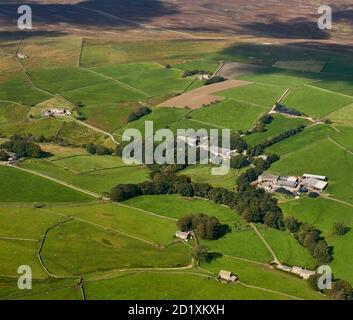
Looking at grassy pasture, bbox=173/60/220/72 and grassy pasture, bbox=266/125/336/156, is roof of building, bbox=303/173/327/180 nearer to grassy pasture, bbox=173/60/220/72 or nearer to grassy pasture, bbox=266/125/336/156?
grassy pasture, bbox=266/125/336/156

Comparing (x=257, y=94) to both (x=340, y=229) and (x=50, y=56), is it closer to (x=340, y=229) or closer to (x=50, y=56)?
(x=340, y=229)

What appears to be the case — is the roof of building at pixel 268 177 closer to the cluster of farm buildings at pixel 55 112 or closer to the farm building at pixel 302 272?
the farm building at pixel 302 272

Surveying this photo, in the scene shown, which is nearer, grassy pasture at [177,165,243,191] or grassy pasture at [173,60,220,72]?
grassy pasture at [177,165,243,191]

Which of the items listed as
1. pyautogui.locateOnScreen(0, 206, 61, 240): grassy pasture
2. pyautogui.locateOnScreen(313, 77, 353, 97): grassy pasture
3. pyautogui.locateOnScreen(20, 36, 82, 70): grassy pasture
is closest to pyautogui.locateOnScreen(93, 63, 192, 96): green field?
pyautogui.locateOnScreen(20, 36, 82, 70): grassy pasture

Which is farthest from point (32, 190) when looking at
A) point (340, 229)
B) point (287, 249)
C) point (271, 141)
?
point (340, 229)

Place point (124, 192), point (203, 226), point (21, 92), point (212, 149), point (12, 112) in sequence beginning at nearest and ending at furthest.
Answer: point (203, 226) < point (124, 192) < point (212, 149) < point (12, 112) < point (21, 92)

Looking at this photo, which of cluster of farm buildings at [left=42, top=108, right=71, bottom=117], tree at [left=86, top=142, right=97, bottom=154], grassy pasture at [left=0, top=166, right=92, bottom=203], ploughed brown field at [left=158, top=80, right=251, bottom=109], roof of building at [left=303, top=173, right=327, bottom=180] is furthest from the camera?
ploughed brown field at [left=158, top=80, right=251, bottom=109]
